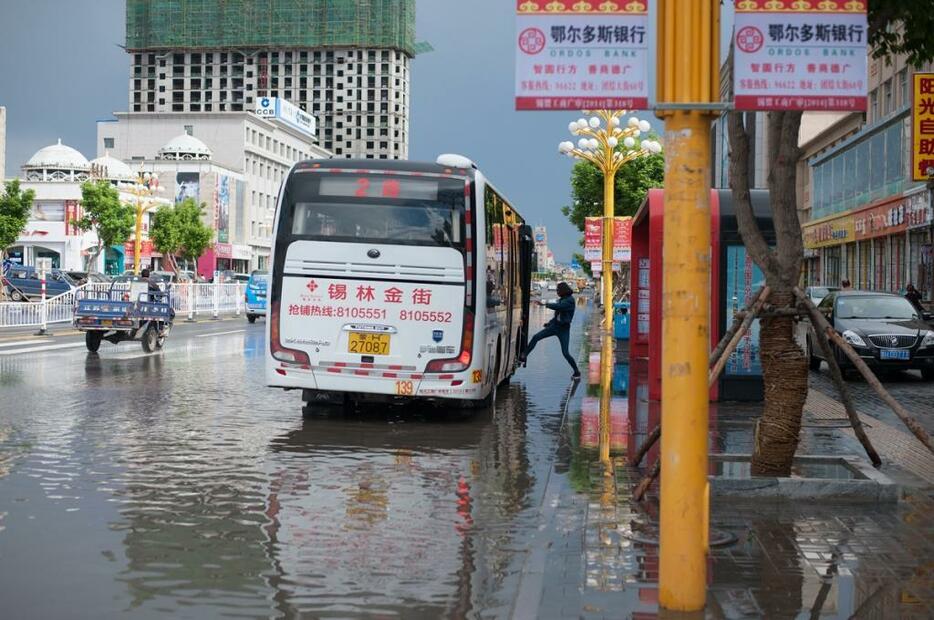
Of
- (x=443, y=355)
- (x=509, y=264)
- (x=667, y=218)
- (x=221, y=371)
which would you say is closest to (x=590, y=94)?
(x=667, y=218)

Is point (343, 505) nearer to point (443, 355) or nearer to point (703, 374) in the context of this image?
point (703, 374)

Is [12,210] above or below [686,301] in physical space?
above

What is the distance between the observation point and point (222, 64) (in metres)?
172

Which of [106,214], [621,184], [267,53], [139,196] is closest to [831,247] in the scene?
[621,184]

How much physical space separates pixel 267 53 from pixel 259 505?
171 metres

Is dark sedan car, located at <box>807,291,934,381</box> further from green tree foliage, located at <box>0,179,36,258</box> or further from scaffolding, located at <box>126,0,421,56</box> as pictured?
scaffolding, located at <box>126,0,421,56</box>

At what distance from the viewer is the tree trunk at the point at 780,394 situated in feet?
29.8

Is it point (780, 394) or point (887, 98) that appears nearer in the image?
point (780, 394)

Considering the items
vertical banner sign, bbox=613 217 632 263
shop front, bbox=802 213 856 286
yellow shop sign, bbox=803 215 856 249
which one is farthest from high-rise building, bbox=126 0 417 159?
vertical banner sign, bbox=613 217 632 263

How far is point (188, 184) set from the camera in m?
105

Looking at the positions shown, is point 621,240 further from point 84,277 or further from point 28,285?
point 84,277

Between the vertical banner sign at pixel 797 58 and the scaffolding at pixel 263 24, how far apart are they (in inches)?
6587

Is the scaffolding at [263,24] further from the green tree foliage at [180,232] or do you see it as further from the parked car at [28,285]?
the parked car at [28,285]

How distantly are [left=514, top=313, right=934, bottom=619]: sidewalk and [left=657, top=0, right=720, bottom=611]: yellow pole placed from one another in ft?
0.96
